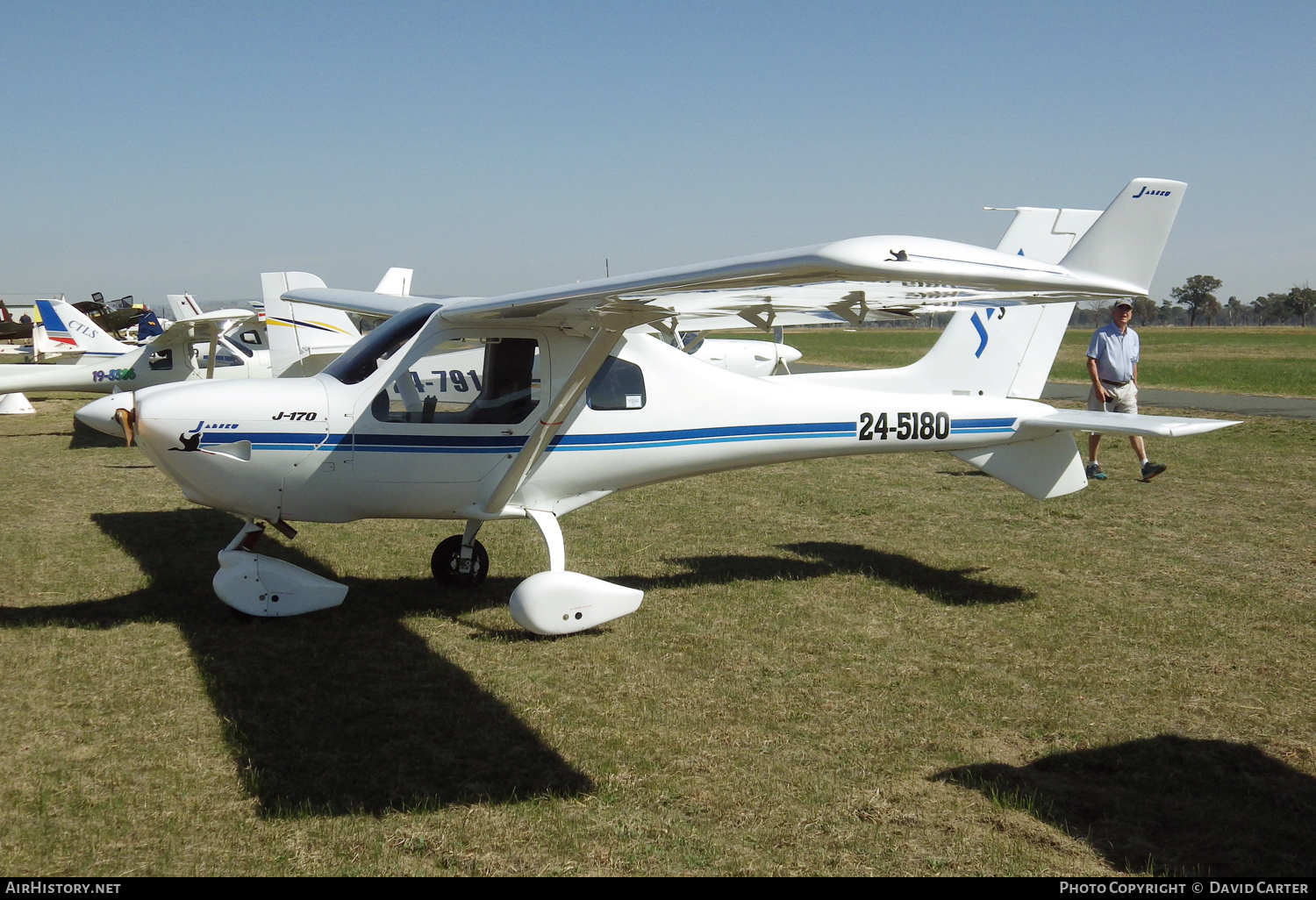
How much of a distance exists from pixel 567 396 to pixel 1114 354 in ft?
21.0

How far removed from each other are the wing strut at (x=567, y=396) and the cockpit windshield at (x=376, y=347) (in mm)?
997

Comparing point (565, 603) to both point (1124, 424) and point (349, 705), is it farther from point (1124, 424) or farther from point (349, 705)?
point (1124, 424)

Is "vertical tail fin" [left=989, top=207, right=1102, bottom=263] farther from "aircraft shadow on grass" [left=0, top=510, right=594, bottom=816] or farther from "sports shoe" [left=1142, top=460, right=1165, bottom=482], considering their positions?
"aircraft shadow on grass" [left=0, top=510, right=594, bottom=816]

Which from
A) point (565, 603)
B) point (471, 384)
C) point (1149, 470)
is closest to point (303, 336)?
point (471, 384)

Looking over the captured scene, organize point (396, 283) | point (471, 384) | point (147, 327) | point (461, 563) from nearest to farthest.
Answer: point (471, 384), point (461, 563), point (396, 283), point (147, 327)

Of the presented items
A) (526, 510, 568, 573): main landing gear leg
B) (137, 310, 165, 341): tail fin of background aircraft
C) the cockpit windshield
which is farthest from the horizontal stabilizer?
(137, 310, 165, 341): tail fin of background aircraft

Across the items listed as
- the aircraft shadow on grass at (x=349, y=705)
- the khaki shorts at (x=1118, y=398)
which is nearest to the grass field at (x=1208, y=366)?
the khaki shorts at (x=1118, y=398)

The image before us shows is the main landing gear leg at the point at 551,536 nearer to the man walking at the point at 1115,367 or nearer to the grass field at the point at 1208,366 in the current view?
the man walking at the point at 1115,367

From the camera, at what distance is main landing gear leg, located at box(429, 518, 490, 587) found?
6.83 metres

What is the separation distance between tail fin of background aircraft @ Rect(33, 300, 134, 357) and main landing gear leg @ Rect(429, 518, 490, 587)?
15893mm

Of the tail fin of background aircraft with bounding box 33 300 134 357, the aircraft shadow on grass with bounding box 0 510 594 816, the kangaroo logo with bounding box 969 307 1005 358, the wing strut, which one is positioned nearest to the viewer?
the aircraft shadow on grass with bounding box 0 510 594 816

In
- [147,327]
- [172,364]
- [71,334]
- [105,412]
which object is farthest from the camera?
[147,327]

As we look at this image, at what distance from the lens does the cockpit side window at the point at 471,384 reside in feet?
19.2

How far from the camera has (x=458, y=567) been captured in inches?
269
